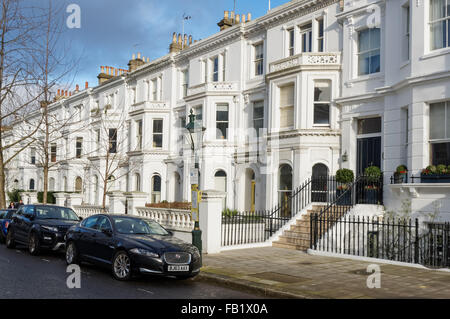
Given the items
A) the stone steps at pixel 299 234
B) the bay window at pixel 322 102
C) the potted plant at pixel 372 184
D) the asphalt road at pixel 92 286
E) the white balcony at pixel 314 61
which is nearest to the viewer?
the asphalt road at pixel 92 286

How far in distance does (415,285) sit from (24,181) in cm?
Result: 4913

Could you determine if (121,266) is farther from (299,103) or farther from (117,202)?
(299,103)

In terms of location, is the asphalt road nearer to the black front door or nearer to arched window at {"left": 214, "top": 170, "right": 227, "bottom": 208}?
the black front door

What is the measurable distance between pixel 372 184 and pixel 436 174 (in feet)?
9.34

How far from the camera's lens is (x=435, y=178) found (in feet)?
47.9

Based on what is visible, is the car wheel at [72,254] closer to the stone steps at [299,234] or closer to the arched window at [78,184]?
the stone steps at [299,234]

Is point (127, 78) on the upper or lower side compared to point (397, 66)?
upper

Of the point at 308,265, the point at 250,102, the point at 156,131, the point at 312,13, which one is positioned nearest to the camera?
the point at 308,265

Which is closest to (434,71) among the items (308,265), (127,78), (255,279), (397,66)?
(397,66)

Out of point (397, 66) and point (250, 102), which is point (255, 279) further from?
point (250, 102)

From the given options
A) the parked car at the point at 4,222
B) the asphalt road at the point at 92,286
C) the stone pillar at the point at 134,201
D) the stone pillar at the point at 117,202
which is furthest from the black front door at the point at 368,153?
the parked car at the point at 4,222

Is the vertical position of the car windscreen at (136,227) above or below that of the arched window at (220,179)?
below

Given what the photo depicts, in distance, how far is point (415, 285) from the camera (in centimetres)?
972

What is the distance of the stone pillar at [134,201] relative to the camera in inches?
739
